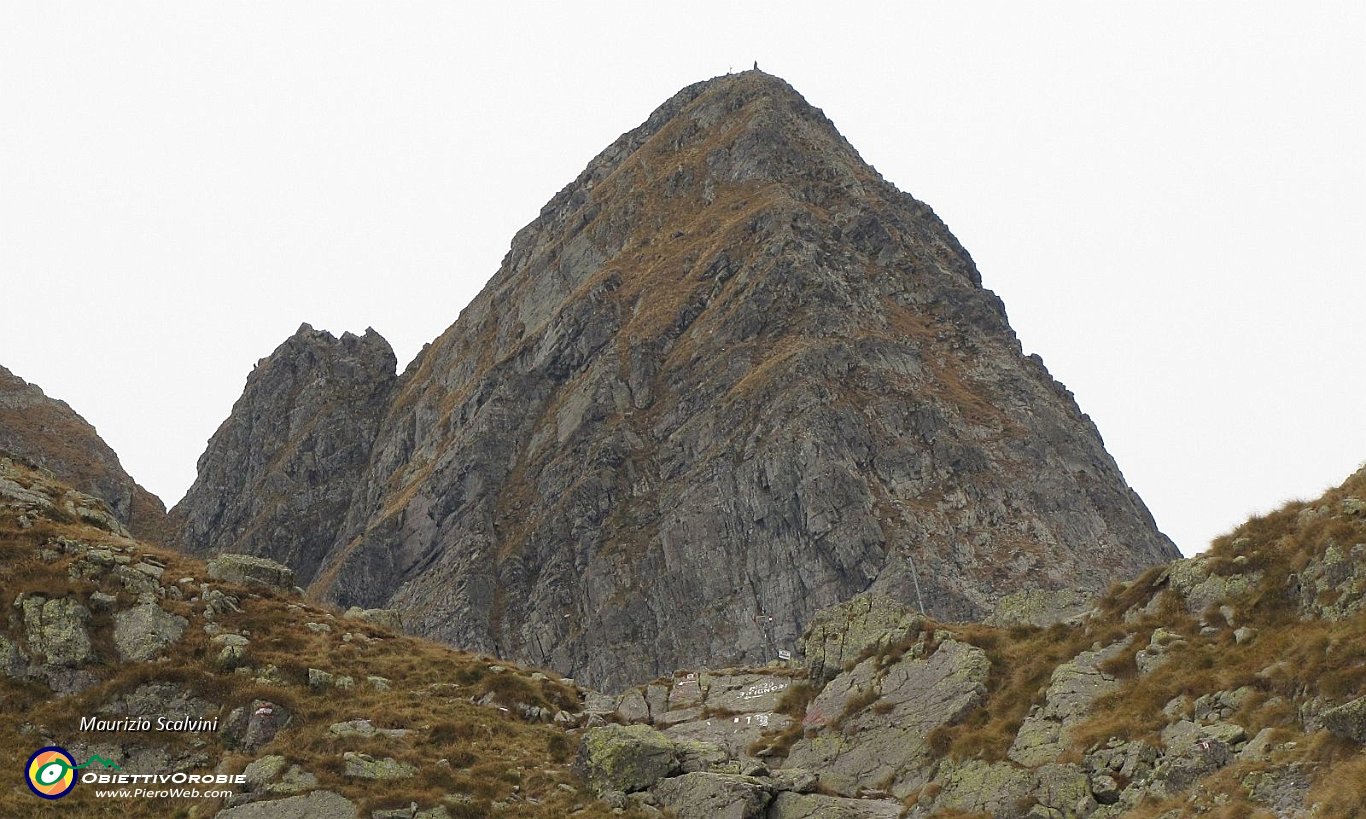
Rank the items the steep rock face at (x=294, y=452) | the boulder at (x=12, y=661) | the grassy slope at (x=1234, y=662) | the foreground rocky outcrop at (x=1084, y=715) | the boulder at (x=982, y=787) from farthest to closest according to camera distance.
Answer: the steep rock face at (x=294, y=452), the boulder at (x=12, y=661), the boulder at (x=982, y=787), the foreground rocky outcrop at (x=1084, y=715), the grassy slope at (x=1234, y=662)

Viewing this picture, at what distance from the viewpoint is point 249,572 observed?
4231 cm

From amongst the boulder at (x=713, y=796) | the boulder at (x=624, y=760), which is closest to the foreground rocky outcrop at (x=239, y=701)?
the boulder at (x=624, y=760)

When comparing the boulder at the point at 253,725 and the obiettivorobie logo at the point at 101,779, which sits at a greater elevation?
the boulder at the point at 253,725

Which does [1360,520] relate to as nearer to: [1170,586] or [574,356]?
[1170,586]

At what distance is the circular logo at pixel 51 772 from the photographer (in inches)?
1101

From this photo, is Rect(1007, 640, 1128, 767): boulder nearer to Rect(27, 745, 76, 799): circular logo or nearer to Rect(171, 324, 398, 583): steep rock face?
Rect(27, 745, 76, 799): circular logo

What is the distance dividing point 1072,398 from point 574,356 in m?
53.4

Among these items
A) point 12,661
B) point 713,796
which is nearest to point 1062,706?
point 713,796

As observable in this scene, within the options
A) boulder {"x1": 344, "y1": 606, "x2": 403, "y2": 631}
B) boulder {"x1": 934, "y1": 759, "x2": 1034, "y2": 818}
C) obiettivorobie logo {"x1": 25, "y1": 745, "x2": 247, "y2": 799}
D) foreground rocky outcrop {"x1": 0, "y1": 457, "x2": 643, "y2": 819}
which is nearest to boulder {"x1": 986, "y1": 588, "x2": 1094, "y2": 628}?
boulder {"x1": 934, "y1": 759, "x2": 1034, "y2": 818}

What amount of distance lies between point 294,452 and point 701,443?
228ft

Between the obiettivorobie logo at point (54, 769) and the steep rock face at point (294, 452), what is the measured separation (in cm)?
10204

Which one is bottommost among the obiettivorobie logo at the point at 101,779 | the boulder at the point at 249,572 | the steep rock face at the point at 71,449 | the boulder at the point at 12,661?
the obiettivorobie logo at the point at 101,779

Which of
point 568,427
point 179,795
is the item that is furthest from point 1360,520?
point 568,427

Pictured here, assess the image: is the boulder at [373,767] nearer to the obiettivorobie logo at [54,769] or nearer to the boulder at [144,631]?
the obiettivorobie logo at [54,769]
